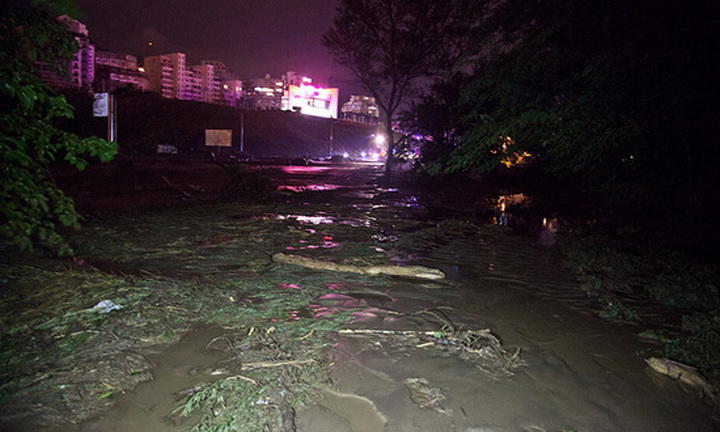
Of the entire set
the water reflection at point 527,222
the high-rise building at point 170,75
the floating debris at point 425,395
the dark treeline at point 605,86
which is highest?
the high-rise building at point 170,75

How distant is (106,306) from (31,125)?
2848 millimetres

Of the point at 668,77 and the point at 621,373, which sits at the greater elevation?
the point at 668,77

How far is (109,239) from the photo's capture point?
7.69 m

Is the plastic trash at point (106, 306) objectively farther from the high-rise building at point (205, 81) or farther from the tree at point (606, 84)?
the high-rise building at point (205, 81)

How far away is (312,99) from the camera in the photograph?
98.4 metres

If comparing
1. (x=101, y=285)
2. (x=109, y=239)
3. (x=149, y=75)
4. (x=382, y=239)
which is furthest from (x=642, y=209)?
(x=149, y=75)

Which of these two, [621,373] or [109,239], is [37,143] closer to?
[621,373]

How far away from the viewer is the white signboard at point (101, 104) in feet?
38.5

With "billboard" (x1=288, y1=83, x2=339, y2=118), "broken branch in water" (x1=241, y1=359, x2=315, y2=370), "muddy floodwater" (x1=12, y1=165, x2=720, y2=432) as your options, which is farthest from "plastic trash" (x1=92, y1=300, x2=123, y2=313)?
"billboard" (x1=288, y1=83, x2=339, y2=118)

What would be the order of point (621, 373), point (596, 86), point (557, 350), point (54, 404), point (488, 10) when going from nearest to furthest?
1. point (54, 404)
2. point (621, 373)
3. point (557, 350)
4. point (596, 86)
5. point (488, 10)

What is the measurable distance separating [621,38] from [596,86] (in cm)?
62

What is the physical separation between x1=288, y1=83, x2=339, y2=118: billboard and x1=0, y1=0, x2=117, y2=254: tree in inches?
3751

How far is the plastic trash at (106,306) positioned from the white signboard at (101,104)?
944 centimetres

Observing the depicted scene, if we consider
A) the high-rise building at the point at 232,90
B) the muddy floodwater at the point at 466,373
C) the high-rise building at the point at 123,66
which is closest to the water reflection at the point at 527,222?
the muddy floodwater at the point at 466,373
